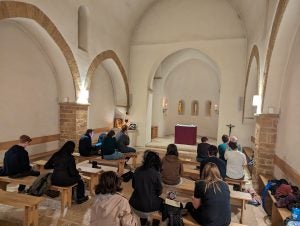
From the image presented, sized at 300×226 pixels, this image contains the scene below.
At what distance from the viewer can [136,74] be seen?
33.4ft

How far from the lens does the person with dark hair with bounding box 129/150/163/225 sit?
2.99 m

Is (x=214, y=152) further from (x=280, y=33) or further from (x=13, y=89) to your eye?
(x=13, y=89)

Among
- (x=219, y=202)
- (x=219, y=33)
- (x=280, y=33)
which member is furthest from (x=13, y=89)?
(x=219, y=33)

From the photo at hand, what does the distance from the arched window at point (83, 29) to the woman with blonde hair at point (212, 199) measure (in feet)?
19.7

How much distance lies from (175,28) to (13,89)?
6.79 metres

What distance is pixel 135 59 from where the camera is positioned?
1019cm

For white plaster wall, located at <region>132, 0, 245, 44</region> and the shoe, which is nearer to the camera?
the shoe

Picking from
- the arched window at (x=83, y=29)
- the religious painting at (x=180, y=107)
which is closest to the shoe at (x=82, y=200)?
the arched window at (x=83, y=29)

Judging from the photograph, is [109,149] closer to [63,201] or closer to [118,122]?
[63,201]

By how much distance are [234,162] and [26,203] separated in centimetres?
383

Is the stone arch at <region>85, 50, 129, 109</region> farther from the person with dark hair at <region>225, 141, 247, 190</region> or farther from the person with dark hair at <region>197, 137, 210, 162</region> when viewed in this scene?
the person with dark hair at <region>225, 141, 247, 190</region>

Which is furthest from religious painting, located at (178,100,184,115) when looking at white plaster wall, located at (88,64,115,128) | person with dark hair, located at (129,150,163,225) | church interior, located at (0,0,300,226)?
person with dark hair, located at (129,150,163,225)

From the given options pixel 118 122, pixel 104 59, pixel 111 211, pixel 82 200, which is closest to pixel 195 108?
pixel 118 122

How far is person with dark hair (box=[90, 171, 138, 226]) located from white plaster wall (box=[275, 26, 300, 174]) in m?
3.37
